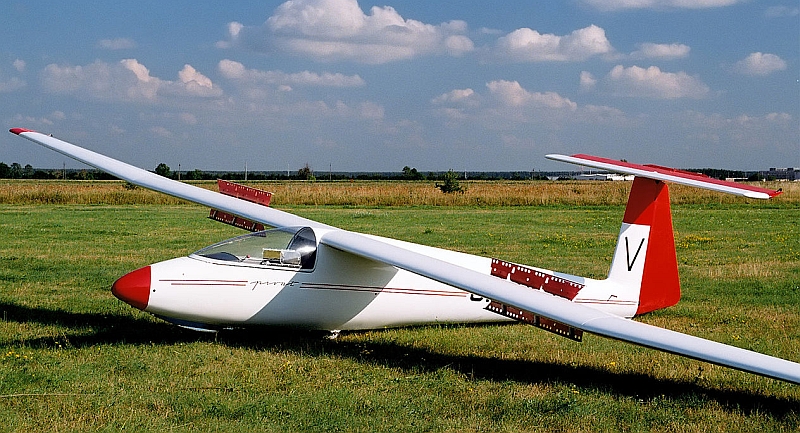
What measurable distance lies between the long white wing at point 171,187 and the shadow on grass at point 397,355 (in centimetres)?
171

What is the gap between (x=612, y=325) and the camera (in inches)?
271

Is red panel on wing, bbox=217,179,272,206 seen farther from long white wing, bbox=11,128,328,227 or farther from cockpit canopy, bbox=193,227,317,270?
cockpit canopy, bbox=193,227,317,270

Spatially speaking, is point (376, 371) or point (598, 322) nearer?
point (598, 322)

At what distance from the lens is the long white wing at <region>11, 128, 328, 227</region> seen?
443 inches

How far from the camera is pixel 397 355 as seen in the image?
30.9 feet

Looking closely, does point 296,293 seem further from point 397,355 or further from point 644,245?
point 644,245

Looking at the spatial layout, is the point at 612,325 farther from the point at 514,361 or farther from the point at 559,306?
the point at 514,361

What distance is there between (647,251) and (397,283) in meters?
3.68

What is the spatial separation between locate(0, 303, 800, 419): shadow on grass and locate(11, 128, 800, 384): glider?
0.43 metres

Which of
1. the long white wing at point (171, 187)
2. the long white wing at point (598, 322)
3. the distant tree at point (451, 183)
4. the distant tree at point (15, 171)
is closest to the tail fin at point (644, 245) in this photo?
the long white wing at point (598, 322)

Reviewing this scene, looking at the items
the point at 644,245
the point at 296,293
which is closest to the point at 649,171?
the point at 644,245

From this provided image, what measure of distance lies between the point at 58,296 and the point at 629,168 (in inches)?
381

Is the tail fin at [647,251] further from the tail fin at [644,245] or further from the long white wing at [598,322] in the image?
the long white wing at [598,322]

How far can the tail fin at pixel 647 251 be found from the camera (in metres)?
10.7
